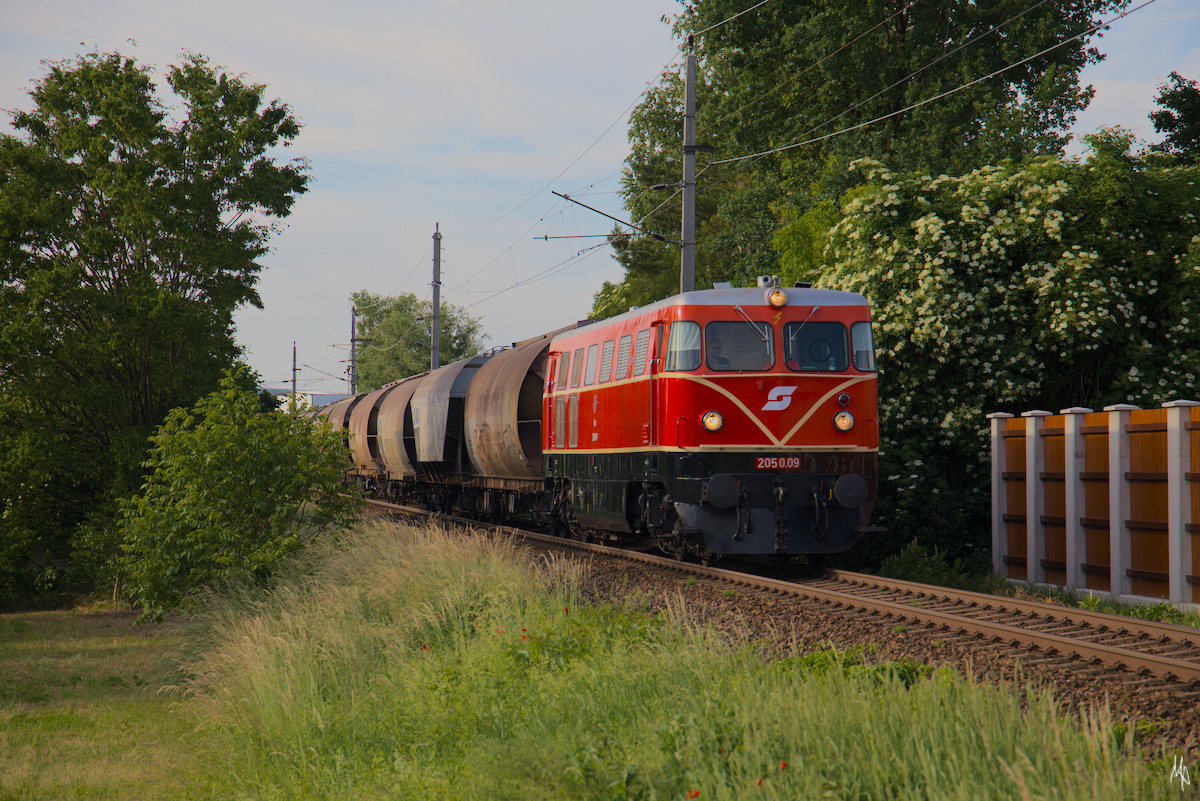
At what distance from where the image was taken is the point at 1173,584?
33.6ft

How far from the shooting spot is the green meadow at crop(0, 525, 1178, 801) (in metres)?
4.10

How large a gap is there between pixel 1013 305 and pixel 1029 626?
8.19 m

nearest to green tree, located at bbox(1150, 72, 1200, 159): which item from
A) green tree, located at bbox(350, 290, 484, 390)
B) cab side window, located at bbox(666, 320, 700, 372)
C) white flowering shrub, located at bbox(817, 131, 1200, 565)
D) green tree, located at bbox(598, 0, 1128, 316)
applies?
green tree, located at bbox(598, 0, 1128, 316)

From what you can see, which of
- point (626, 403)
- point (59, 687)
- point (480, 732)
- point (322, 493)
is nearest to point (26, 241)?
point (322, 493)

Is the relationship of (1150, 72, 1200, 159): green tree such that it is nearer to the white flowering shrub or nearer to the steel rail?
the white flowering shrub

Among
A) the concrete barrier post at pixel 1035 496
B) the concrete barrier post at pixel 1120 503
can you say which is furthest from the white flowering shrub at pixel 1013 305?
the concrete barrier post at pixel 1120 503

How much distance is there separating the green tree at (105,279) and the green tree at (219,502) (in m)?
5.48

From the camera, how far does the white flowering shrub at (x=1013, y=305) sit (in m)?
15.1

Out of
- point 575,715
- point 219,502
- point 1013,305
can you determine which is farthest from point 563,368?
point 575,715

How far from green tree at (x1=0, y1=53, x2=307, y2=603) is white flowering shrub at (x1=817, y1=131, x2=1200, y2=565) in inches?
472

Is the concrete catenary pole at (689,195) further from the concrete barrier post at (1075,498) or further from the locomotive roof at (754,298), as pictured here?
the concrete barrier post at (1075,498)

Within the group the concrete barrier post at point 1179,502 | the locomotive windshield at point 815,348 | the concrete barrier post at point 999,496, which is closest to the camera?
the concrete barrier post at point 1179,502

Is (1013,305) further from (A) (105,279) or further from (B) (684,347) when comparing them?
(A) (105,279)

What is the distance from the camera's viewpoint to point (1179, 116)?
2781 cm
